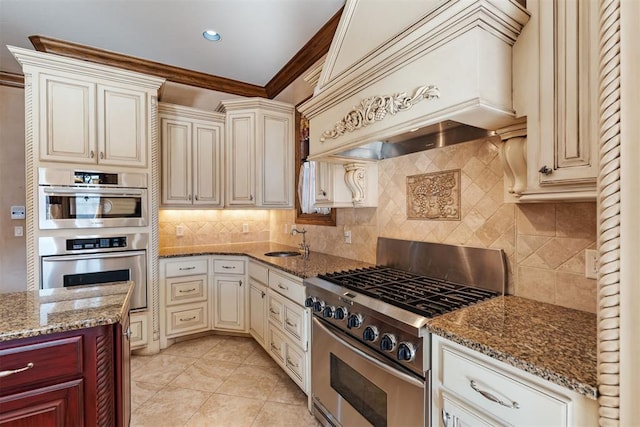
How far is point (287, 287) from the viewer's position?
2.28 meters

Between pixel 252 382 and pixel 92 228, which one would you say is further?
pixel 92 228

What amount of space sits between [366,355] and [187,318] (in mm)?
2259

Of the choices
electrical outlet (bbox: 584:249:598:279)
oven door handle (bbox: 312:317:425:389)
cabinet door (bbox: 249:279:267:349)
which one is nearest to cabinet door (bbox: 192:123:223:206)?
cabinet door (bbox: 249:279:267:349)

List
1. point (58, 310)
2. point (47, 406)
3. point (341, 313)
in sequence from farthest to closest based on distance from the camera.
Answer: point (341, 313)
point (58, 310)
point (47, 406)

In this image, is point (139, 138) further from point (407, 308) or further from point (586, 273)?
point (586, 273)

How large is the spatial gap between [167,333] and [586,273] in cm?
325

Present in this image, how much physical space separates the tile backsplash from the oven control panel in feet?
6.46

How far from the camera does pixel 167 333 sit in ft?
9.78

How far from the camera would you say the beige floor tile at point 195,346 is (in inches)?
114

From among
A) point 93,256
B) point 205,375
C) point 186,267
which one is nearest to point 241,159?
point 186,267

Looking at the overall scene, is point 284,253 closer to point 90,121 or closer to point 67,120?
point 90,121

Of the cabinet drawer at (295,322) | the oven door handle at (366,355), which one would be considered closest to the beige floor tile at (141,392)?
the cabinet drawer at (295,322)

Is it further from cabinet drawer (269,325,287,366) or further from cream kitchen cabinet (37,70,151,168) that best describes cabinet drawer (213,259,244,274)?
cream kitchen cabinet (37,70,151,168)

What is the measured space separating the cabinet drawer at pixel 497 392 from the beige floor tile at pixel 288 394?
139 cm
